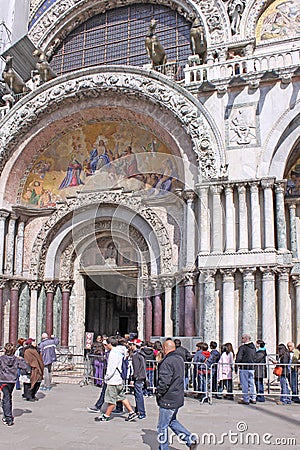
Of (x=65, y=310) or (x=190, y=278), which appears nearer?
(x=190, y=278)

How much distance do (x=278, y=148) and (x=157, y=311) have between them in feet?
20.3

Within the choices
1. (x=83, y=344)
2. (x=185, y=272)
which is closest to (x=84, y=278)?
(x=83, y=344)

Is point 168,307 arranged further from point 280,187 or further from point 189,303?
point 280,187

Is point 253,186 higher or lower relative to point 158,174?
lower

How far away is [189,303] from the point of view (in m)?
14.2

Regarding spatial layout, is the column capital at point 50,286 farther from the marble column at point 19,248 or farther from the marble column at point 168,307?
the marble column at point 168,307

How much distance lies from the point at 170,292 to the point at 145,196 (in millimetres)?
3366

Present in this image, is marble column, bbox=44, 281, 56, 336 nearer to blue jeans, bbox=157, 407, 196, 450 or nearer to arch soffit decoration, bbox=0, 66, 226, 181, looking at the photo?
arch soffit decoration, bbox=0, 66, 226, 181

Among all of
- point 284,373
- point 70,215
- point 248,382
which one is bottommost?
point 248,382

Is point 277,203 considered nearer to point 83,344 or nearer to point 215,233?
point 215,233

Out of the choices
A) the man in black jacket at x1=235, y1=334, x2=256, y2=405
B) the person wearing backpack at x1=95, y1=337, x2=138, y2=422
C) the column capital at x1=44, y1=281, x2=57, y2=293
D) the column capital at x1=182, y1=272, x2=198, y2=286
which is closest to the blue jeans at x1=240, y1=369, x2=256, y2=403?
the man in black jacket at x1=235, y1=334, x2=256, y2=405

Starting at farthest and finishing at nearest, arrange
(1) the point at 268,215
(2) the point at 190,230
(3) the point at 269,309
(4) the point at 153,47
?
(4) the point at 153,47
(2) the point at 190,230
(1) the point at 268,215
(3) the point at 269,309

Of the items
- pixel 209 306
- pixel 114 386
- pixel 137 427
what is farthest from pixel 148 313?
pixel 137 427

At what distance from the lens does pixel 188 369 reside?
11.3 metres
